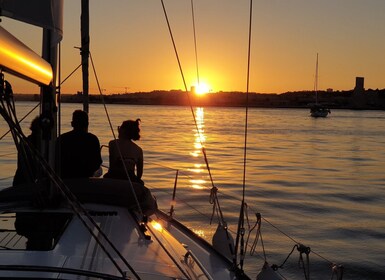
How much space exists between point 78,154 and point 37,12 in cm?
239

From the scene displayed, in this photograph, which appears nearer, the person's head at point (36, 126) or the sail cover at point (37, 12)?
the sail cover at point (37, 12)

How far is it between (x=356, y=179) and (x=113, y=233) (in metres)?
19.7

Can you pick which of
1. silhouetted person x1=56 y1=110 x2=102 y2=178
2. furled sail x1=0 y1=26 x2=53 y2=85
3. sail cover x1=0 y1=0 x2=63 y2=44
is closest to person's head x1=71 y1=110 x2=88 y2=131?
silhouetted person x1=56 y1=110 x2=102 y2=178

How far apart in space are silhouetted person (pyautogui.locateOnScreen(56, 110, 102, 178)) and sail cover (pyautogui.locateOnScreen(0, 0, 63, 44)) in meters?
1.85

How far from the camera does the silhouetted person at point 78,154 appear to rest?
632 cm

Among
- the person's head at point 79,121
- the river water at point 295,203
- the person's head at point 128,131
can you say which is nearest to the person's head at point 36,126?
the person's head at point 79,121

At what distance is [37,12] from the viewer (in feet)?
13.8

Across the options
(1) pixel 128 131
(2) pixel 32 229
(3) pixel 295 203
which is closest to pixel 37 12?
(2) pixel 32 229

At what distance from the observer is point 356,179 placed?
75.3 feet

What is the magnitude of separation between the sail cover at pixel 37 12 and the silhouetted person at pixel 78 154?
6.06ft

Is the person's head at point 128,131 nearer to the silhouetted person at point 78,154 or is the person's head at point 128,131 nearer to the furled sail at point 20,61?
the silhouetted person at point 78,154

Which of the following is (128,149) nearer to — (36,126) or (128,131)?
Result: (128,131)

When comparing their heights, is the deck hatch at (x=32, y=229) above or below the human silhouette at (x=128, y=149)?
below

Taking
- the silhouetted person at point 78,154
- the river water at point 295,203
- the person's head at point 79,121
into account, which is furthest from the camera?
the river water at point 295,203
